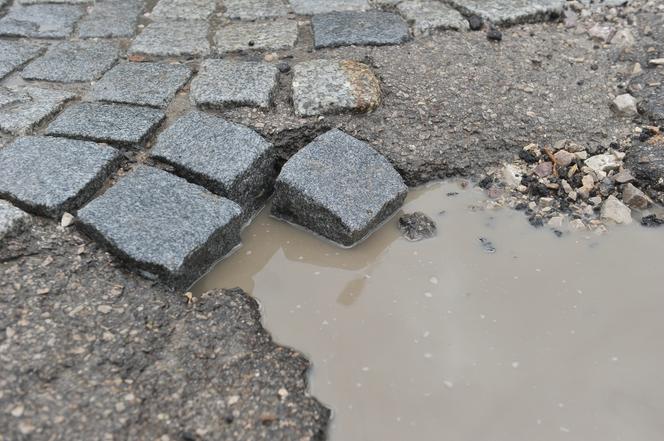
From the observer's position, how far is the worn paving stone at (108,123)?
2.52m

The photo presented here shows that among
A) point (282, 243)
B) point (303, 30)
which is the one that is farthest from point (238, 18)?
point (282, 243)

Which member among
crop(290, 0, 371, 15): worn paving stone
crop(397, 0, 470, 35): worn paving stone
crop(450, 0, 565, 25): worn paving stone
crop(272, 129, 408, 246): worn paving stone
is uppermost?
crop(450, 0, 565, 25): worn paving stone

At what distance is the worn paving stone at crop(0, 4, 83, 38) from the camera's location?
3.36 metres

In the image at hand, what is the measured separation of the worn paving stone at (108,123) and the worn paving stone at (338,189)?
678 mm

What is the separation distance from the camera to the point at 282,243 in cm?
244

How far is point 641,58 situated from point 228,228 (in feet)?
8.27

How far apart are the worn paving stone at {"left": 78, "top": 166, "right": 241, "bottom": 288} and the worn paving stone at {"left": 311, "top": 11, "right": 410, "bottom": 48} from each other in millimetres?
1357

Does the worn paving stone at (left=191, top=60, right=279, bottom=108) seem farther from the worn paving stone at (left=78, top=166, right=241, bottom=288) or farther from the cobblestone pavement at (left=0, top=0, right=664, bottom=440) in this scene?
the worn paving stone at (left=78, top=166, right=241, bottom=288)

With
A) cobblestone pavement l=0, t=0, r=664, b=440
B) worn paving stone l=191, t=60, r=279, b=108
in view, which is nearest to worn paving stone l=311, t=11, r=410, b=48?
cobblestone pavement l=0, t=0, r=664, b=440

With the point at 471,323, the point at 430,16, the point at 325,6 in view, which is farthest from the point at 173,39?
the point at 471,323

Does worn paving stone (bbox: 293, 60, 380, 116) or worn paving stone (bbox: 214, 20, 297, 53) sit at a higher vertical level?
worn paving stone (bbox: 293, 60, 380, 116)

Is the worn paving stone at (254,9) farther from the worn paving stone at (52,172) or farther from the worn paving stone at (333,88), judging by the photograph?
the worn paving stone at (52,172)

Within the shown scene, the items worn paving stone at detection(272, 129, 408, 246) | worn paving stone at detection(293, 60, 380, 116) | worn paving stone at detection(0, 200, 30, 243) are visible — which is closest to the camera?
worn paving stone at detection(0, 200, 30, 243)

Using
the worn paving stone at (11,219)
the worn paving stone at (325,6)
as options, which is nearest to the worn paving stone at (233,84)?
the worn paving stone at (325,6)
